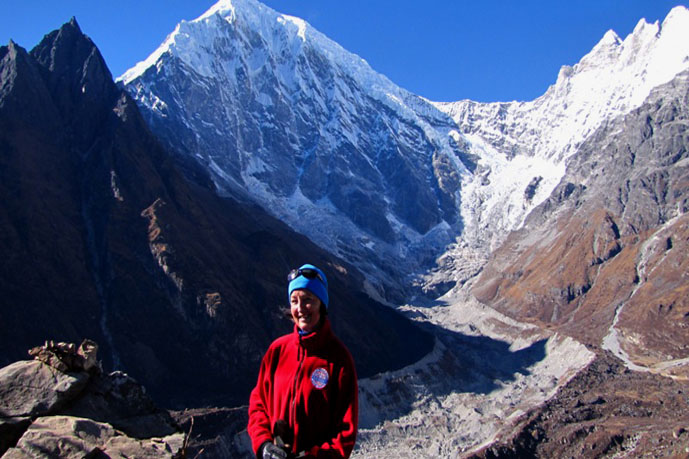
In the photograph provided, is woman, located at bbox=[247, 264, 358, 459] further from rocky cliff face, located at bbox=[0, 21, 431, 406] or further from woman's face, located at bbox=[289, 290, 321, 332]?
rocky cliff face, located at bbox=[0, 21, 431, 406]

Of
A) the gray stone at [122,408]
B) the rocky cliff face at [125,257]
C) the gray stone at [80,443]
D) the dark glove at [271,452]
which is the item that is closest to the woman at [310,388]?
the dark glove at [271,452]

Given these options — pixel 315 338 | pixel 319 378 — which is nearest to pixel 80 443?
pixel 319 378

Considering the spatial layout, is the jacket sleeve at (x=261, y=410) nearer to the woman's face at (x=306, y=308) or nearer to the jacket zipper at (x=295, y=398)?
the jacket zipper at (x=295, y=398)

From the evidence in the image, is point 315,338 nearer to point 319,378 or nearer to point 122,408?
point 319,378

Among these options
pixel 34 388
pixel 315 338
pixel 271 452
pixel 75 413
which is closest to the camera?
pixel 271 452

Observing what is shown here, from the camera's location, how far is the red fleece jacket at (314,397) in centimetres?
916

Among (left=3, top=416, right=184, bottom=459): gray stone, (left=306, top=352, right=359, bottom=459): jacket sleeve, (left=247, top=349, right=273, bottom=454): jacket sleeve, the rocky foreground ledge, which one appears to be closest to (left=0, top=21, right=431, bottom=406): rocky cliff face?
the rocky foreground ledge

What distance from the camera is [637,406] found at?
9950 cm

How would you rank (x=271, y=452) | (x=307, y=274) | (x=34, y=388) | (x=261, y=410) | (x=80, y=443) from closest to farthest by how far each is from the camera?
(x=271, y=452)
(x=307, y=274)
(x=261, y=410)
(x=80, y=443)
(x=34, y=388)

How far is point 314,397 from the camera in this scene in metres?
9.21

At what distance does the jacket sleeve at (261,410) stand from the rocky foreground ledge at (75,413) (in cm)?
187

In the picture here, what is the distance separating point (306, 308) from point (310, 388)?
4.03 ft

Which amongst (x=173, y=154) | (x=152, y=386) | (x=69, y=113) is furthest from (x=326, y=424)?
(x=173, y=154)

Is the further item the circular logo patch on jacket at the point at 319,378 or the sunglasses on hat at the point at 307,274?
the sunglasses on hat at the point at 307,274
